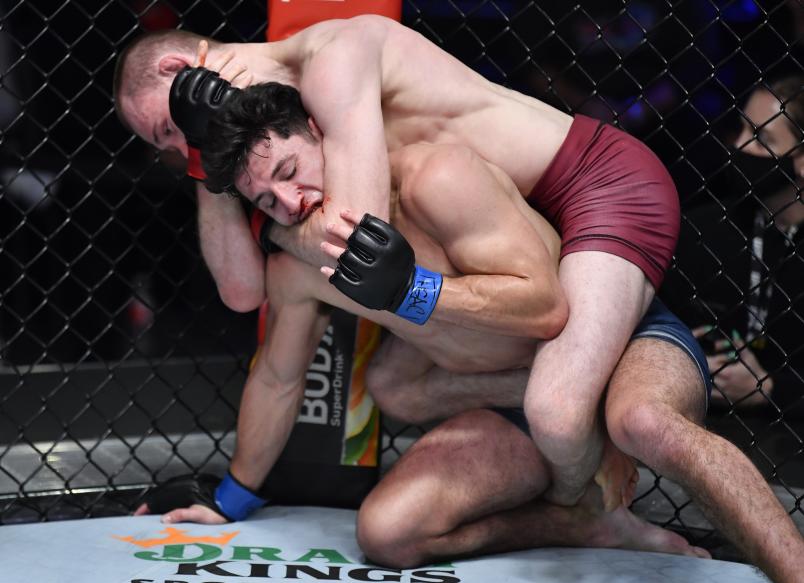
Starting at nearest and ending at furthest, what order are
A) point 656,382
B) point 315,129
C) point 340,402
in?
point 656,382 → point 315,129 → point 340,402

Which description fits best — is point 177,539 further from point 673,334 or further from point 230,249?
point 673,334

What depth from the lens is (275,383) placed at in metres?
2.17

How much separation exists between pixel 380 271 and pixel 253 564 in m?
0.64

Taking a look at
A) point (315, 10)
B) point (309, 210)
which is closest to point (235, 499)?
point (309, 210)

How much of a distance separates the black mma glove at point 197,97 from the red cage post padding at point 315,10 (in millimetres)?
329

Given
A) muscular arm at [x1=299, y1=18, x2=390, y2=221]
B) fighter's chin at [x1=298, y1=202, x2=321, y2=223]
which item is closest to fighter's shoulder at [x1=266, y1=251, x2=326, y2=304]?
fighter's chin at [x1=298, y1=202, x2=321, y2=223]

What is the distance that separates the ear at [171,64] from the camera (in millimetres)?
2049

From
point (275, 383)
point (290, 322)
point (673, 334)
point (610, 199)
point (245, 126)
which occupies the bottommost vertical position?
point (275, 383)

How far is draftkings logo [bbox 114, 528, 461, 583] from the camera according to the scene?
190cm

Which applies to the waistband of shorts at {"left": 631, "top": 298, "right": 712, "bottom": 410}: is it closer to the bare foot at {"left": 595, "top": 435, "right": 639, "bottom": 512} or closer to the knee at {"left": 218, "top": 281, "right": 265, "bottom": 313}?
the bare foot at {"left": 595, "top": 435, "right": 639, "bottom": 512}

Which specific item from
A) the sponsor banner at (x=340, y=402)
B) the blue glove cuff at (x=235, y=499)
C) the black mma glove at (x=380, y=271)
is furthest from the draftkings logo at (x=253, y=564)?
the black mma glove at (x=380, y=271)

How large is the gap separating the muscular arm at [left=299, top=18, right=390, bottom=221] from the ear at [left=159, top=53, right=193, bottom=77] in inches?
11.4

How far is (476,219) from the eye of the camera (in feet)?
6.10

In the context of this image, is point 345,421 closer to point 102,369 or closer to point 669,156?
point 102,369
